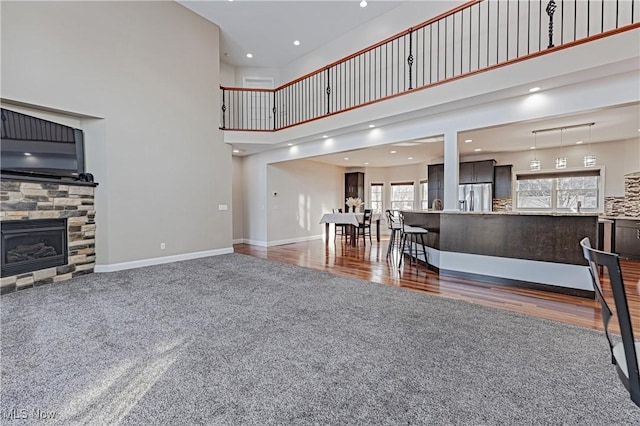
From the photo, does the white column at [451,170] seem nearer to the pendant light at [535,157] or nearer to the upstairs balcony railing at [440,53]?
the upstairs balcony railing at [440,53]

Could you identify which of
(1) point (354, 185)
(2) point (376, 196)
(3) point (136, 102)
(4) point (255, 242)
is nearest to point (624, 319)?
(3) point (136, 102)

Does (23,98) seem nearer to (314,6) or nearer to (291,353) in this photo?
(291,353)

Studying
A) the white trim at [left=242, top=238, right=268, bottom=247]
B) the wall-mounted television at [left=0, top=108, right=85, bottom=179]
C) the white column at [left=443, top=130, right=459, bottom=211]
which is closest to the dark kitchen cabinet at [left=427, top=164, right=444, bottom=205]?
the white column at [left=443, top=130, right=459, bottom=211]

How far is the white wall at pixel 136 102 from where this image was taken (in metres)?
4.23

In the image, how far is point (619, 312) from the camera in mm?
1015

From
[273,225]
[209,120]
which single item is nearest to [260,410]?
[209,120]

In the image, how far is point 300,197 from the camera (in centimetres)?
929

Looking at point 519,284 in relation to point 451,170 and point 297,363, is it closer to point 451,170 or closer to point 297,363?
point 451,170

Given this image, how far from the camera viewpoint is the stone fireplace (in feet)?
12.8

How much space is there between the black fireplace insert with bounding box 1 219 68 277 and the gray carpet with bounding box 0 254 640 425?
55 cm

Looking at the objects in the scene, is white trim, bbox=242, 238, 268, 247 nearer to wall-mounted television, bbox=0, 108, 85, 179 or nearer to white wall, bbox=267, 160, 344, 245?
white wall, bbox=267, 160, 344, 245

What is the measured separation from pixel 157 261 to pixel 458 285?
5252 mm

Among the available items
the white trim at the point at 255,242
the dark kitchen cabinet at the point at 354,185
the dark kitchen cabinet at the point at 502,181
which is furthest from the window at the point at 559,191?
the white trim at the point at 255,242

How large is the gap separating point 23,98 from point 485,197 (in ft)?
31.8
